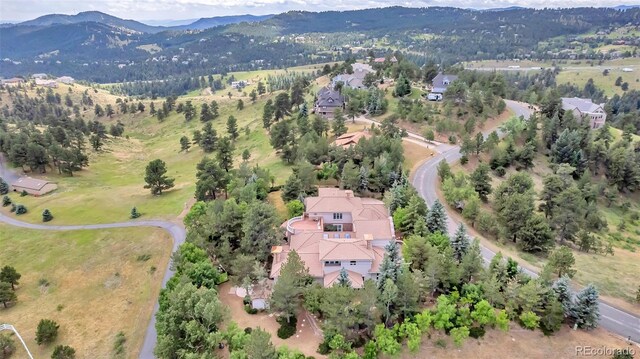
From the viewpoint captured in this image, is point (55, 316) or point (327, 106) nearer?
point (55, 316)

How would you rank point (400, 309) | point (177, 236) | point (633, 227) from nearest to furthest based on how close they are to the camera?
1. point (400, 309)
2. point (177, 236)
3. point (633, 227)

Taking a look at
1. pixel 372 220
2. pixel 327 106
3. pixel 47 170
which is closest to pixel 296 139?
pixel 327 106

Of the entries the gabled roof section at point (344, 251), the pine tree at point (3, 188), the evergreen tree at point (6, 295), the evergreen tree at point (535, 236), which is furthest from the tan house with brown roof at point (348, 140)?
the pine tree at point (3, 188)

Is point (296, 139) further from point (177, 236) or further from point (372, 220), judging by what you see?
point (372, 220)

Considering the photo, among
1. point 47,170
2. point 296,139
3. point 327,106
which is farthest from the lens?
point 327,106

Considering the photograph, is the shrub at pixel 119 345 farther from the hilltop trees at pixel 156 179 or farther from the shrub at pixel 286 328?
the hilltop trees at pixel 156 179

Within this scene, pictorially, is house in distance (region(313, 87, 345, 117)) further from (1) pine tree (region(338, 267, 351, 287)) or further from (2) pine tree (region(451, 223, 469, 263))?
(1) pine tree (region(338, 267, 351, 287))
